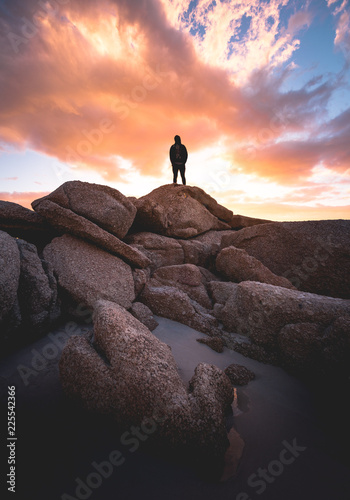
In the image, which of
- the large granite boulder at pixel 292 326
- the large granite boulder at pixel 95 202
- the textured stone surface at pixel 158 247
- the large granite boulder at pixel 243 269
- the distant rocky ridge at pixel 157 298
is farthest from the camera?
the textured stone surface at pixel 158 247

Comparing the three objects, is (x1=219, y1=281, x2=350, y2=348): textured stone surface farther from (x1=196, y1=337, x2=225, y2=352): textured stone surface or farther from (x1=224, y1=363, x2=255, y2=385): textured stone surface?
(x1=224, y1=363, x2=255, y2=385): textured stone surface

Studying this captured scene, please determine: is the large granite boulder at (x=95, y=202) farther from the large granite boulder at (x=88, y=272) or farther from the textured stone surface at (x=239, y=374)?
the textured stone surface at (x=239, y=374)

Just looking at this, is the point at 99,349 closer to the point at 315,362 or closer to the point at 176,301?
the point at 176,301

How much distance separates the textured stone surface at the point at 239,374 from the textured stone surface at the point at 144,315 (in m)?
1.58

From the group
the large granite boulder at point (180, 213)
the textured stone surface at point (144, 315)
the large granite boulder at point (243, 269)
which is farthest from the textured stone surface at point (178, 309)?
the large granite boulder at point (180, 213)

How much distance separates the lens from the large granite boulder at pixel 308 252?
17.4 ft

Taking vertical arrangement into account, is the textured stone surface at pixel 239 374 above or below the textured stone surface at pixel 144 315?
below

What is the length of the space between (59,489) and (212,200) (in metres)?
10.1

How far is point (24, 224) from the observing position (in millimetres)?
4648

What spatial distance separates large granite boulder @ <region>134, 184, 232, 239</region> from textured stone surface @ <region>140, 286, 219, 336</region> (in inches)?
117

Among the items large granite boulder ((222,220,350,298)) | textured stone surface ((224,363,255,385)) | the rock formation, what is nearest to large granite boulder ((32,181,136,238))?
the rock formation

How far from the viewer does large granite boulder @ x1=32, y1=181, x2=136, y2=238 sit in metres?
4.59

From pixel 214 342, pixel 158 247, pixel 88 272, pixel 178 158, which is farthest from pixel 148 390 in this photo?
pixel 178 158

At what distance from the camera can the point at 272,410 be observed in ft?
8.28
